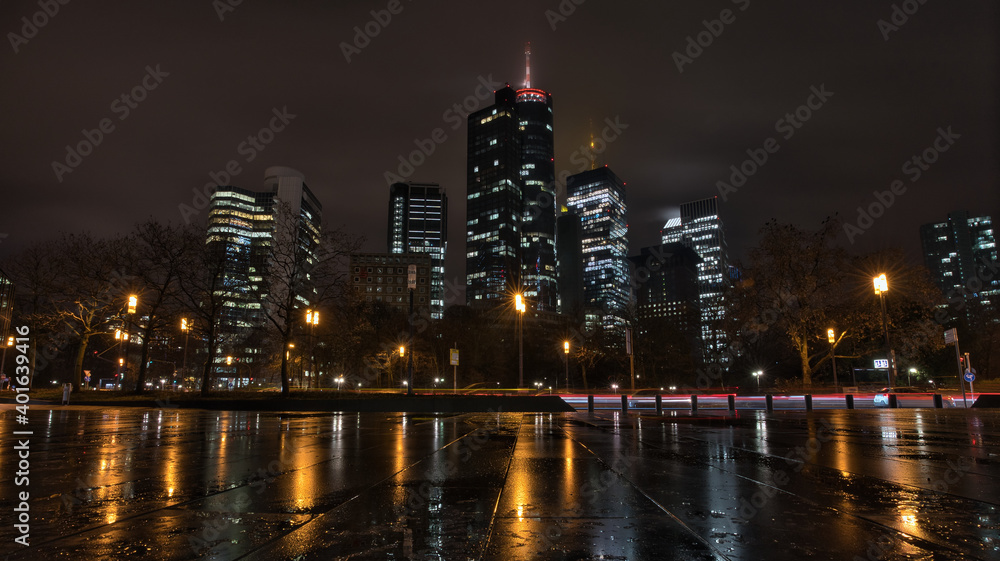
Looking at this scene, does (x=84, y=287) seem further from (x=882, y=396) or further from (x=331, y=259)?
(x=882, y=396)

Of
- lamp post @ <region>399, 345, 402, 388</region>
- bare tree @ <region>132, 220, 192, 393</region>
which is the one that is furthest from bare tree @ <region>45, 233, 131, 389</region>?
lamp post @ <region>399, 345, 402, 388</region>

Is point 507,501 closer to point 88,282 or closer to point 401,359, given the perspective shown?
Answer: point 88,282

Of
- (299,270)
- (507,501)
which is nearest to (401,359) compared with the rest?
(299,270)

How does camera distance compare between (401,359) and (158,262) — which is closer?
(158,262)

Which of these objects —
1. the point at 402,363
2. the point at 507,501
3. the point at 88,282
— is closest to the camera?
the point at 507,501

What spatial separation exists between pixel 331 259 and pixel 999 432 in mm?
35588

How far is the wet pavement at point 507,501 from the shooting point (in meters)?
4.43

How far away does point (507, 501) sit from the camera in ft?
20.5

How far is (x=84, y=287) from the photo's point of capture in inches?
1513

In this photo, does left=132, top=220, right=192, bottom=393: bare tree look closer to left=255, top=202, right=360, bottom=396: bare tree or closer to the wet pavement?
left=255, top=202, right=360, bottom=396: bare tree

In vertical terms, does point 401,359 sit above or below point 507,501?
above

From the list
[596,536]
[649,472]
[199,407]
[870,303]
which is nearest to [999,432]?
[649,472]

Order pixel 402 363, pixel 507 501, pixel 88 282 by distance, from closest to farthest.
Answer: pixel 507 501, pixel 88 282, pixel 402 363

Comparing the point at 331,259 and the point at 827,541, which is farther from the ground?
the point at 331,259
